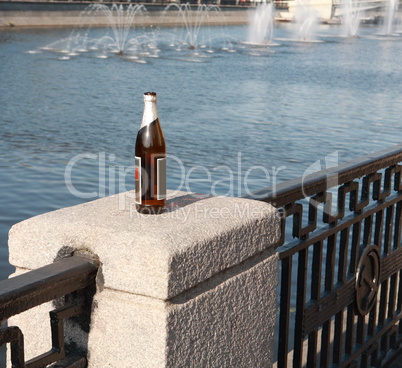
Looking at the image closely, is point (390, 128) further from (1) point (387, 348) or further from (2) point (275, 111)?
(1) point (387, 348)

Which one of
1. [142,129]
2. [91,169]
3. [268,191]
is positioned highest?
[142,129]

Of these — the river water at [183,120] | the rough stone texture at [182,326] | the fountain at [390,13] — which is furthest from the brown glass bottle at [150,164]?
the fountain at [390,13]

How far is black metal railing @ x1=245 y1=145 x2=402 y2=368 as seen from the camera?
104 inches

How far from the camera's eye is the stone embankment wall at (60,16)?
133ft

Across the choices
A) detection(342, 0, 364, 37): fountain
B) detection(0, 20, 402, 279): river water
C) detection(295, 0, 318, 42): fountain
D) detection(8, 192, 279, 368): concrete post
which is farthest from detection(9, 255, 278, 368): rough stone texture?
detection(342, 0, 364, 37): fountain

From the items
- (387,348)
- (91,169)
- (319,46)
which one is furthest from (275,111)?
(319,46)

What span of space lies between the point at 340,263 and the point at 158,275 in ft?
4.97

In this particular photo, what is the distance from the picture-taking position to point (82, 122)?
14594mm

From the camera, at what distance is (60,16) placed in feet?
146

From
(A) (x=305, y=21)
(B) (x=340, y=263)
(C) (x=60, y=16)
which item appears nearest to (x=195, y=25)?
(A) (x=305, y=21)

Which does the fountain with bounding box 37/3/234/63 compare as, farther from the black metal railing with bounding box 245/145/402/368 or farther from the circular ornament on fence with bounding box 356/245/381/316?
the circular ornament on fence with bounding box 356/245/381/316

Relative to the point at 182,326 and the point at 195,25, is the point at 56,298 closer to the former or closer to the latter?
the point at 182,326

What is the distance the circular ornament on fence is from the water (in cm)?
449

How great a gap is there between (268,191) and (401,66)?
2804 centimetres
